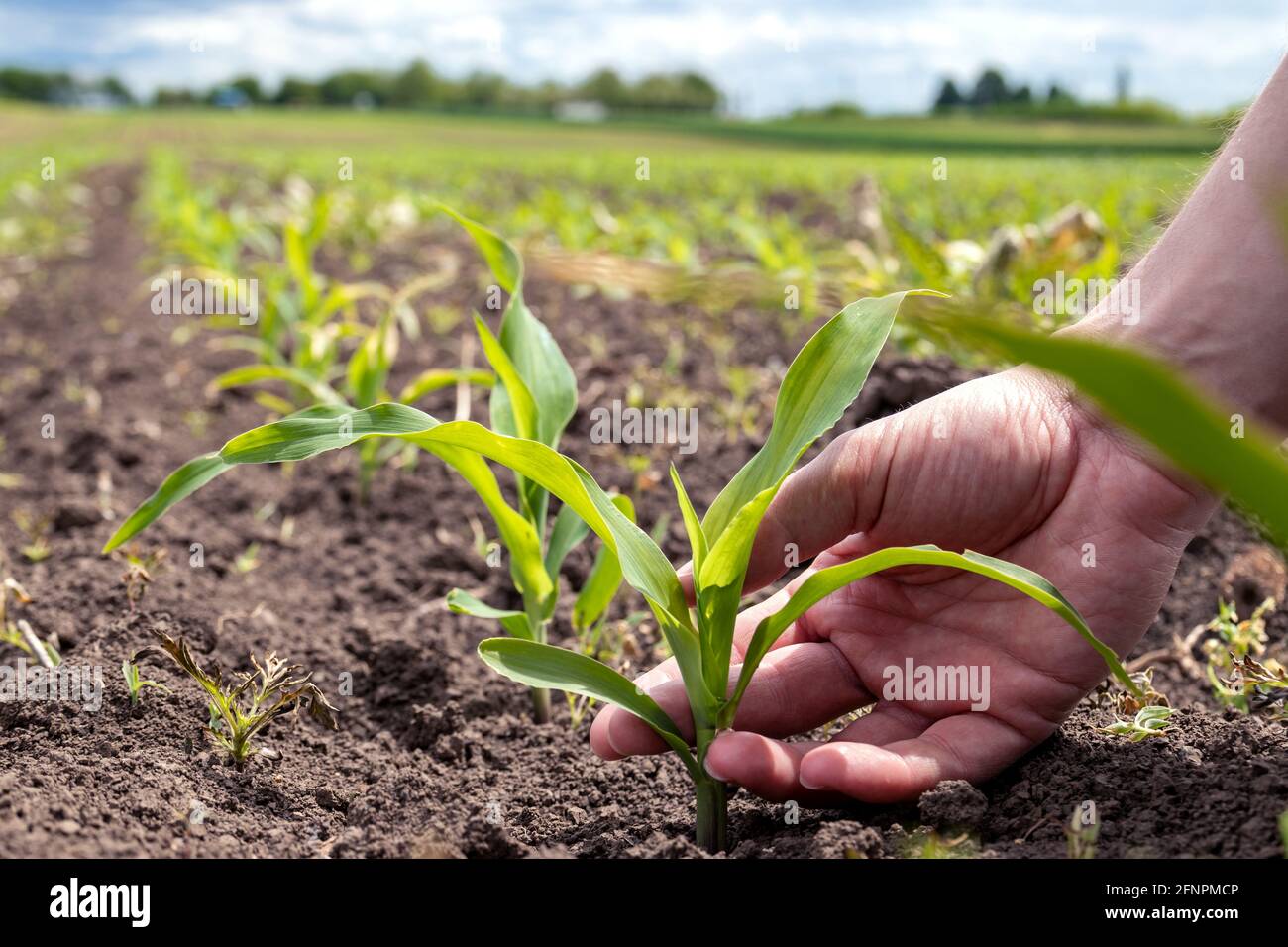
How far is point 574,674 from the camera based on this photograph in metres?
1.51

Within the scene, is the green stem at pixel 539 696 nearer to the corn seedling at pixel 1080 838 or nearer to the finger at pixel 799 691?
the finger at pixel 799 691

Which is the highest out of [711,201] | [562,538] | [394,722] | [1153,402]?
[711,201]

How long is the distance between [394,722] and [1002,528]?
1.21 metres

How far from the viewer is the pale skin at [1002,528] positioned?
5.07 feet

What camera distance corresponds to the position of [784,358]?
4.49m

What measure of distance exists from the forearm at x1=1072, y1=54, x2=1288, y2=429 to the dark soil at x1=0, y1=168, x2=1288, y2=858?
527mm

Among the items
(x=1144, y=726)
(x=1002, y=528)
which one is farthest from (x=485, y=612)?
(x=1144, y=726)

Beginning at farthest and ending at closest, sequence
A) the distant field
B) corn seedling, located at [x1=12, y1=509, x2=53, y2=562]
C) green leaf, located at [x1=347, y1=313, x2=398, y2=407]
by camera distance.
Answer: the distant field → green leaf, located at [x1=347, y1=313, x2=398, y2=407] → corn seedling, located at [x1=12, y1=509, x2=53, y2=562]

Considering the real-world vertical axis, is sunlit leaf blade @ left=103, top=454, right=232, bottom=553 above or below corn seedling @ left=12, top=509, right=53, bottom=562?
above

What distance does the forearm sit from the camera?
5.01 feet

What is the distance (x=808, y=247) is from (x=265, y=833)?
20.3ft

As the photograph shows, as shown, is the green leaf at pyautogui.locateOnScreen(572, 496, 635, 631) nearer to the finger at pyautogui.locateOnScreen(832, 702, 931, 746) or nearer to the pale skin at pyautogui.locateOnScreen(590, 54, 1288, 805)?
the pale skin at pyautogui.locateOnScreen(590, 54, 1288, 805)

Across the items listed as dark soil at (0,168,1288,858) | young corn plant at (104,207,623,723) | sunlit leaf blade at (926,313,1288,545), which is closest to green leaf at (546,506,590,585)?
young corn plant at (104,207,623,723)

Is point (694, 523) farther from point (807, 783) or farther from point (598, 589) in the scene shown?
point (598, 589)
